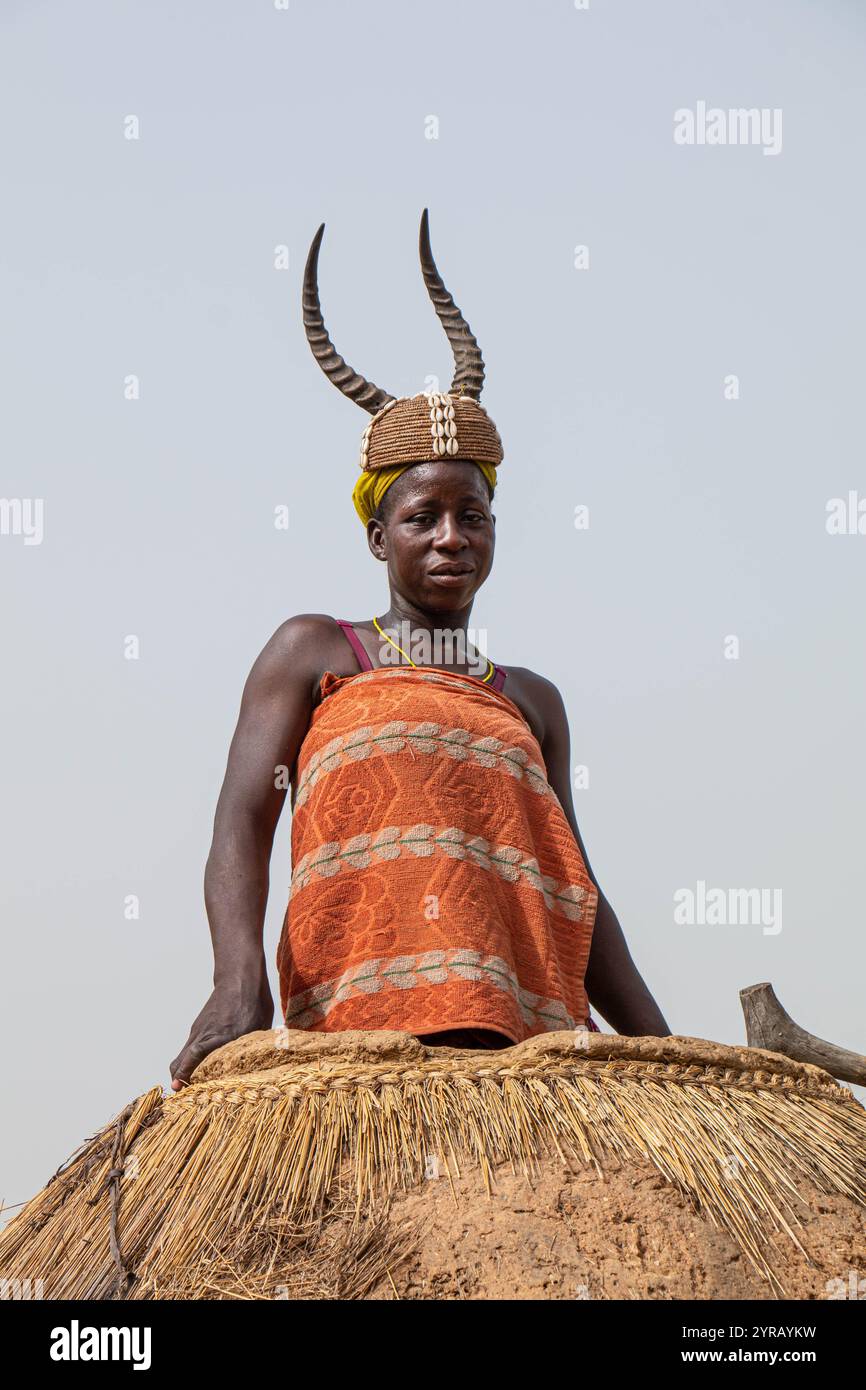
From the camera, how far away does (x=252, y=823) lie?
11.8 ft

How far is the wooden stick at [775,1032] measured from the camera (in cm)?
370

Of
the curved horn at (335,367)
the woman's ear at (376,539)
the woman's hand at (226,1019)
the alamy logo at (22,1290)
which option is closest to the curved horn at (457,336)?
the curved horn at (335,367)

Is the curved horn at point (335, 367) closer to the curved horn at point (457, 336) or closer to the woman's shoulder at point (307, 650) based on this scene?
the curved horn at point (457, 336)

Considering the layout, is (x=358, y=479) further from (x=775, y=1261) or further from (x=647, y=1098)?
(x=775, y=1261)

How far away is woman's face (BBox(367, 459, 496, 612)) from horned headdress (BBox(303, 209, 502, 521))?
45 mm

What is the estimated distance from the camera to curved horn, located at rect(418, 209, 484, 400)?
13.2 feet

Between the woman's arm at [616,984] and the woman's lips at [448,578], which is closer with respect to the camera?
the woman's lips at [448,578]

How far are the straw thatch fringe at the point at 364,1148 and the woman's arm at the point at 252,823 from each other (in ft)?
0.95

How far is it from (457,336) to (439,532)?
565 millimetres
